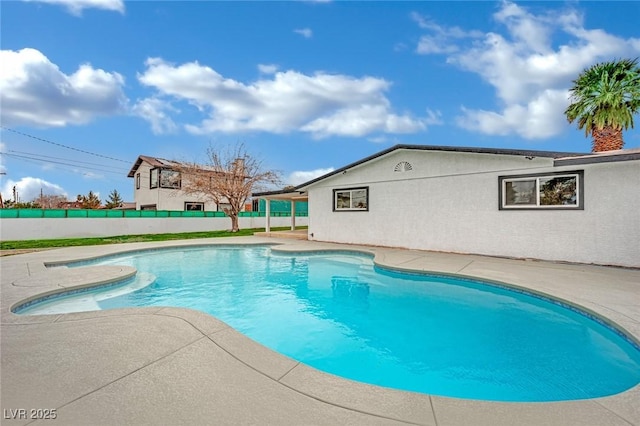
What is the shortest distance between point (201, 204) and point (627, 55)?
94.1ft

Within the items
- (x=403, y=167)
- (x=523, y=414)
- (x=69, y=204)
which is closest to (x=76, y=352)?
(x=523, y=414)

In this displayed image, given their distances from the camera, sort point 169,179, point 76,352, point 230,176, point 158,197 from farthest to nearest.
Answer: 1. point 169,179
2. point 158,197
3. point 230,176
4. point 76,352

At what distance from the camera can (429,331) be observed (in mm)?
4523

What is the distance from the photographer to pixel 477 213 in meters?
9.72

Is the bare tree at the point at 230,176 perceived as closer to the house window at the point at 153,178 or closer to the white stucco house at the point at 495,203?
the house window at the point at 153,178

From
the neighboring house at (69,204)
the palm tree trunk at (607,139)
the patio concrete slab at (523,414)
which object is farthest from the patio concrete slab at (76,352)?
the neighboring house at (69,204)

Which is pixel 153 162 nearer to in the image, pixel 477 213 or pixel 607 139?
pixel 477 213

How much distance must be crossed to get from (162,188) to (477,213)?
78.8 feet

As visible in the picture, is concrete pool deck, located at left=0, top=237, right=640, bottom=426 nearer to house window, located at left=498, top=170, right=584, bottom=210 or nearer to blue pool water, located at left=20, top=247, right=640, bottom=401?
blue pool water, located at left=20, top=247, right=640, bottom=401

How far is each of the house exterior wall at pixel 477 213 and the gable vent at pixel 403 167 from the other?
0.13 meters

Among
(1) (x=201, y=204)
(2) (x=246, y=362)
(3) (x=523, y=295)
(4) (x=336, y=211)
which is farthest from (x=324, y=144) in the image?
(2) (x=246, y=362)

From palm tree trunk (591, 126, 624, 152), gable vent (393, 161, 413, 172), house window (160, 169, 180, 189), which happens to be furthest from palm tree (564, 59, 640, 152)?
house window (160, 169, 180, 189)

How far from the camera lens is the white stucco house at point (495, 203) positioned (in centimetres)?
753

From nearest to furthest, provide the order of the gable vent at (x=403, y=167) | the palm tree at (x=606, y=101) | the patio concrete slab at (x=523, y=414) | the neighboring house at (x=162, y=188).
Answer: the patio concrete slab at (x=523, y=414), the gable vent at (x=403, y=167), the palm tree at (x=606, y=101), the neighboring house at (x=162, y=188)
